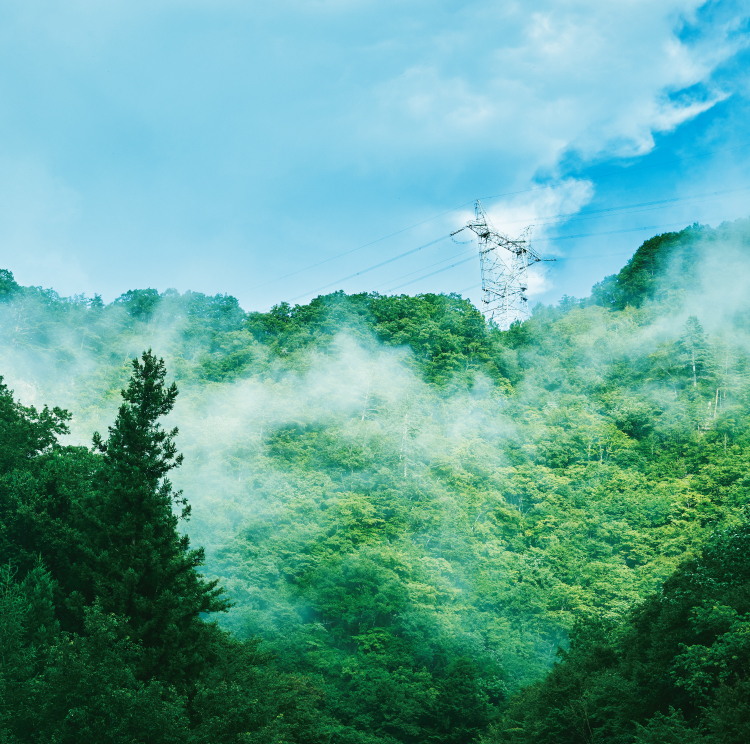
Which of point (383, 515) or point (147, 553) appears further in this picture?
point (383, 515)

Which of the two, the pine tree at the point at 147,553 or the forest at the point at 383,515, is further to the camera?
the pine tree at the point at 147,553

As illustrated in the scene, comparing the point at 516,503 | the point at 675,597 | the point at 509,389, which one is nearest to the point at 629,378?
the point at 509,389

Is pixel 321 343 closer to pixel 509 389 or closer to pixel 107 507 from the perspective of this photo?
pixel 509 389

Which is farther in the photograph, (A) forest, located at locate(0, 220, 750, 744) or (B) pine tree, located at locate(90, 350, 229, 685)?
(B) pine tree, located at locate(90, 350, 229, 685)

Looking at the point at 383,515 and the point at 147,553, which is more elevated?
the point at 147,553
